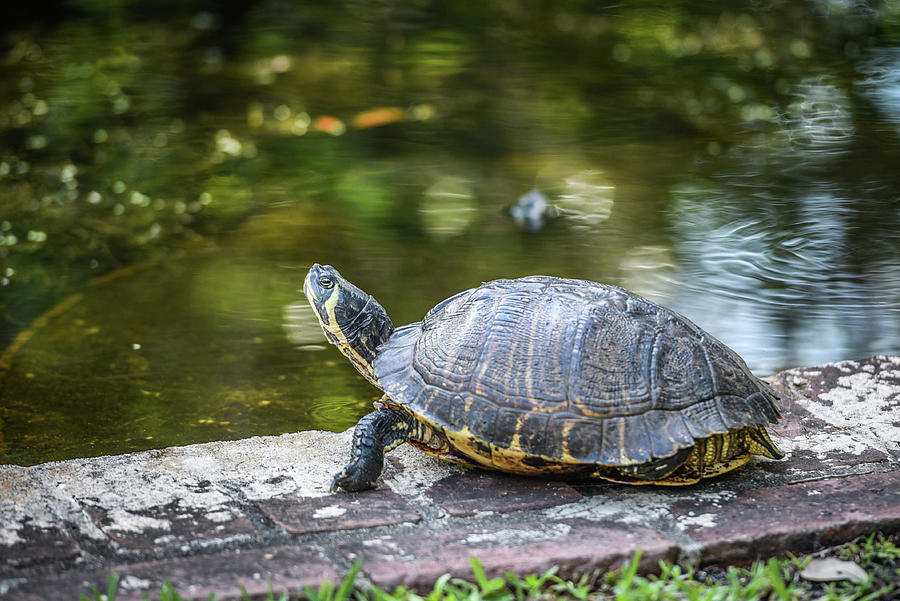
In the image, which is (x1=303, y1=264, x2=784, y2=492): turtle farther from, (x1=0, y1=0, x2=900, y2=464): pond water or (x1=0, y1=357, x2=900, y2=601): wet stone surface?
(x1=0, y1=0, x2=900, y2=464): pond water

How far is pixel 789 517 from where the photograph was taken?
8.10 feet

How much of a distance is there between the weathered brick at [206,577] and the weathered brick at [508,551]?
13 centimetres

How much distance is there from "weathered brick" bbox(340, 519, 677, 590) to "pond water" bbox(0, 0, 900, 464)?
4.58 ft

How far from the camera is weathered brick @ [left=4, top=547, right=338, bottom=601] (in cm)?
208

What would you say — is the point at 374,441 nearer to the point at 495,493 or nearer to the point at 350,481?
the point at 350,481

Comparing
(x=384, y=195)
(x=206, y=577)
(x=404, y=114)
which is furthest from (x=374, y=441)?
(x=404, y=114)

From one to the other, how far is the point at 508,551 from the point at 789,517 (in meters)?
0.72

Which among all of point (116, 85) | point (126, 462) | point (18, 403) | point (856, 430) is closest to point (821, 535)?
point (856, 430)

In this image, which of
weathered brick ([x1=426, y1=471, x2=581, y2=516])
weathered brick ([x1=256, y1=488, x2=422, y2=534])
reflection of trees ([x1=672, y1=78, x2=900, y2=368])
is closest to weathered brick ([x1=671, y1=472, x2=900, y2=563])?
weathered brick ([x1=426, y1=471, x2=581, y2=516])

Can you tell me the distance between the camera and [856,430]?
3027 millimetres

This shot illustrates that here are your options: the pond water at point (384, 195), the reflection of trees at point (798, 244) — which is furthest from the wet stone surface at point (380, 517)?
the reflection of trees at point (798, 244)

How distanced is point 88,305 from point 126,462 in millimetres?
2257

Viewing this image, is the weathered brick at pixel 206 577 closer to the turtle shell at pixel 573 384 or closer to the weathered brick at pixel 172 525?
the weathered brick at pixel 172 525

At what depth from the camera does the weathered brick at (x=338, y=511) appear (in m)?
2.46
